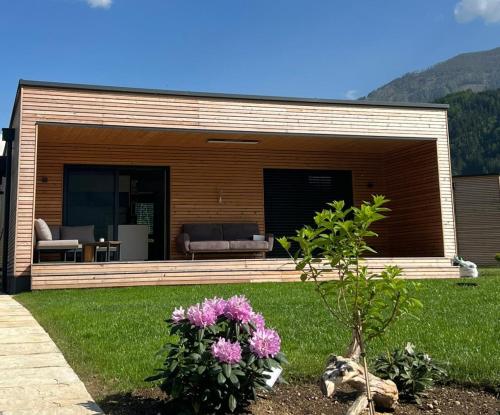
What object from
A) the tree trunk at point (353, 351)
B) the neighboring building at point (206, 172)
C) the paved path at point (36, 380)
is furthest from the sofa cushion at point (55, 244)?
the tree trunk at point (353, 351)

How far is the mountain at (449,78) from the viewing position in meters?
162

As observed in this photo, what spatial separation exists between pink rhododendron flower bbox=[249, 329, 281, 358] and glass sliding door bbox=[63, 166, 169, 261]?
929 centimetres

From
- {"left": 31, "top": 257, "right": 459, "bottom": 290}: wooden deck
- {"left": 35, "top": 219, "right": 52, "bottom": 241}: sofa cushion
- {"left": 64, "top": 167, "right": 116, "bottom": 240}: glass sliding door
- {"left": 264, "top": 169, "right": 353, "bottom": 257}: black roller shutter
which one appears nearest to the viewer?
{"left": 31, "top": 257, "right": 459, "bottom": 290}: wooden deck

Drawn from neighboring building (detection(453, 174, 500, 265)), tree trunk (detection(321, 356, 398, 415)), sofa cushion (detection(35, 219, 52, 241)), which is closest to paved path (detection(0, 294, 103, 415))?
tree trunk (detection(321, 356, 398, 415))

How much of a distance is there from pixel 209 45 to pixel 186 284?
1379cm

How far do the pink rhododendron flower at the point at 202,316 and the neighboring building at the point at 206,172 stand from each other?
20.1 feet

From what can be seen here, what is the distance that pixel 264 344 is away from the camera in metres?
2.25

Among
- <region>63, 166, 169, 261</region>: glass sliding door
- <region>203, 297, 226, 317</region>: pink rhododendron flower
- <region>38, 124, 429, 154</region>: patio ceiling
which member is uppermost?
<region>38, 124, 429, 154</region>: patio ceiling

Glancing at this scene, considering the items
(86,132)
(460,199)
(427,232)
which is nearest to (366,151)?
(427,232)

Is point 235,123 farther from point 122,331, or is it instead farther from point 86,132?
point 122,331

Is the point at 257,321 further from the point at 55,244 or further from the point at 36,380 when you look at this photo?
the point at 55,244

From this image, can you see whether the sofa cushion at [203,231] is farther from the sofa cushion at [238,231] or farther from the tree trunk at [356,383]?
the tree trunk at [356,383]

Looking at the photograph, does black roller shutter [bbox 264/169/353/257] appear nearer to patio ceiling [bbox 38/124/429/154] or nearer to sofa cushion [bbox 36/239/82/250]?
patio ceiling [bbox 38/124/429/154]

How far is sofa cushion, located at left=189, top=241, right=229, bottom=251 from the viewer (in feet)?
34.9
